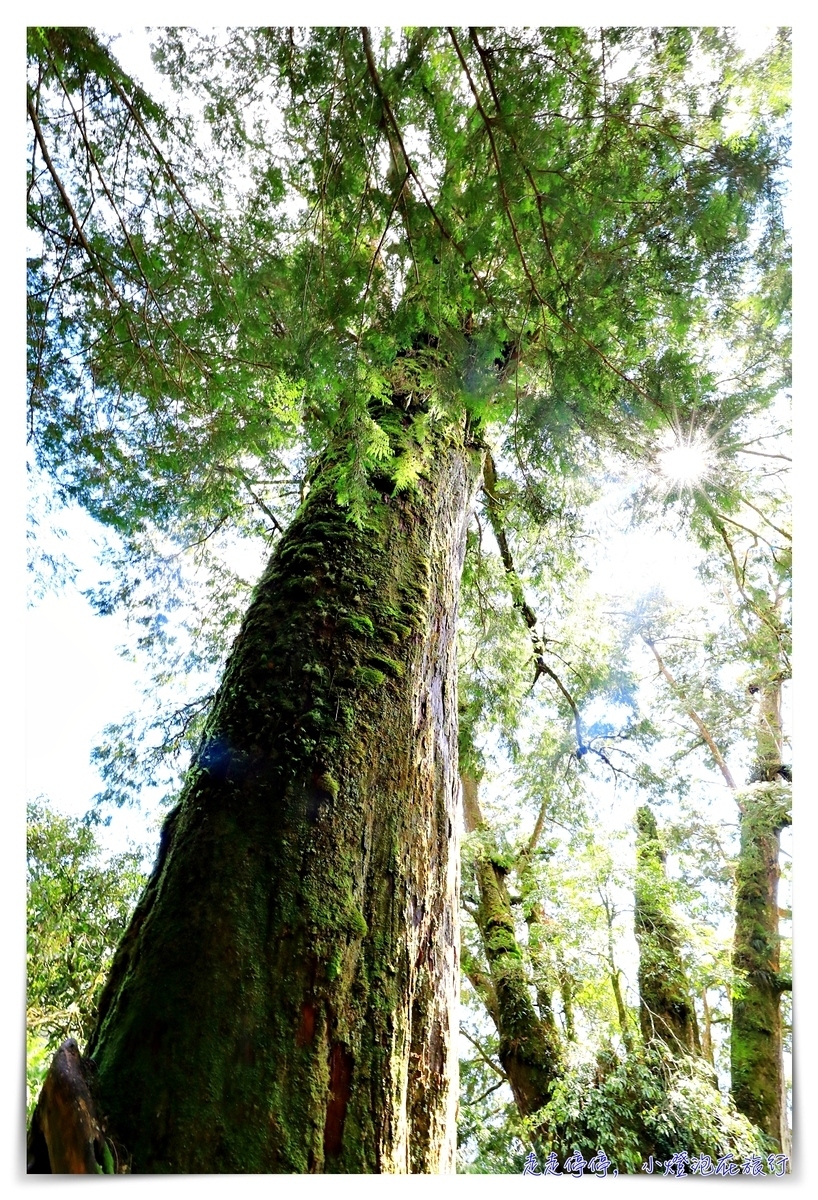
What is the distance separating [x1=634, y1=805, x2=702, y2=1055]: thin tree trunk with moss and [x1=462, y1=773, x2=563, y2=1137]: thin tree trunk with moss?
1.36 feet

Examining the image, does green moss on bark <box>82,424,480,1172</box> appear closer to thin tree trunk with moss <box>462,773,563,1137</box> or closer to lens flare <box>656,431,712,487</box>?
lens flare <box>656,431,712,487</box>

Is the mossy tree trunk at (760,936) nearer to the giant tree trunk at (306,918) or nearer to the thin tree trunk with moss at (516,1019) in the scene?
the thin tree trunk with moss at (516,1019)

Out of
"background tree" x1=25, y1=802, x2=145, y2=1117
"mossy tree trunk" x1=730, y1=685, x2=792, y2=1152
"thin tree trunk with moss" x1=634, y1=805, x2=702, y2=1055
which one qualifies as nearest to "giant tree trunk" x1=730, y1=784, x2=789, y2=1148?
"mossy tree trunk" x1=730, y1=685, x2=792, y2=1152

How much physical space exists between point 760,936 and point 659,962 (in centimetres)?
49

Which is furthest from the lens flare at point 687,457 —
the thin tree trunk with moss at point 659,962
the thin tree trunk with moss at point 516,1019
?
the thin tree trunk with moss at point 516,1019

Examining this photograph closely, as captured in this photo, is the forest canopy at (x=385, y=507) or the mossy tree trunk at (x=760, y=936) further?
the mossy tree trunk at (x=760, y=936)

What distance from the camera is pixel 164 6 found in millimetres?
1488

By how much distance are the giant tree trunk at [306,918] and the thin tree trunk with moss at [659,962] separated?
82.9 inches

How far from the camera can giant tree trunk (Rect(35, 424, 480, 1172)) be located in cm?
67

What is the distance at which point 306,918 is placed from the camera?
2.55 ft

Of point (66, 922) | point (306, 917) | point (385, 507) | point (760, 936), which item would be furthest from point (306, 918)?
point (760, 936)

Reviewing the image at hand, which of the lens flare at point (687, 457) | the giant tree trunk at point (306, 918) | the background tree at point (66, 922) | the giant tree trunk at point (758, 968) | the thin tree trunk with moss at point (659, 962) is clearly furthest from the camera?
the thin tree trunk with moss at point (659, 962)

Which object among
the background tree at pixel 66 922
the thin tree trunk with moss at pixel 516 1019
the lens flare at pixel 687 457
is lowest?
the thin tree trunk with moss at pixel 516 1019

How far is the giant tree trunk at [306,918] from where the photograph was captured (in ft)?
2.21
